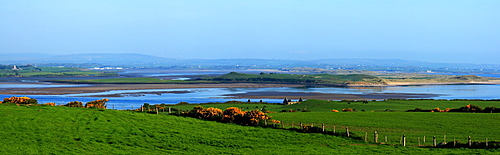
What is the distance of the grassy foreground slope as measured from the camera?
77.6ft

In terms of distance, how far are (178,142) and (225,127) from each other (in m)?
5.19

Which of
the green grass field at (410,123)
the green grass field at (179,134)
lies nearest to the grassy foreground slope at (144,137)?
the green grass field at (179,134)

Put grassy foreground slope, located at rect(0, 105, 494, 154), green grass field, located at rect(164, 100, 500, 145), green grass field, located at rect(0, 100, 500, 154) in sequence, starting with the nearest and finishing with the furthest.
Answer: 1. grassy foreground slope, located at rect(0, 105, 494, 154)
2. green grass field, located at rect(0, 100, 500, 154)
3. green grass field, located at rect(164, 100, 500, 145)

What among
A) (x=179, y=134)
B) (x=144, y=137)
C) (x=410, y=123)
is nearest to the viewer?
(x=144, y=137)

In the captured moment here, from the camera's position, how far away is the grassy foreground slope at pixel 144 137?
77.6 ft

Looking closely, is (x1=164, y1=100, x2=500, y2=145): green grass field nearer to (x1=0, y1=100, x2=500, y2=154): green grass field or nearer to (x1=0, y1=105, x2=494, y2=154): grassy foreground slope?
(x1=0, y1=100, x2=500, y2=154): green grass field

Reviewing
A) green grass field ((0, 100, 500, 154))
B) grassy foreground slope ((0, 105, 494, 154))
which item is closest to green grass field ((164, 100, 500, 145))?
green grass field ((0, 100, 500, 154))

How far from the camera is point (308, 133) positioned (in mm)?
28859

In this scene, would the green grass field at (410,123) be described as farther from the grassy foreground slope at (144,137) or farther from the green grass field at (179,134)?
the grassy foreground slope at (144,137)

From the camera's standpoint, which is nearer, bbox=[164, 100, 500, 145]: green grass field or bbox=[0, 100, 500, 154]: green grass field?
bbox=[0, 100, 500, 154]: green grass field

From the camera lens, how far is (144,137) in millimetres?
26906

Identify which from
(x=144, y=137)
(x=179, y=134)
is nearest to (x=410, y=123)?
(x=179, y=134)

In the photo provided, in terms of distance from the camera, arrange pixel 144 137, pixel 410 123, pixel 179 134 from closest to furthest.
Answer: pixel 144 137
pixel 179 134
pixel 410 123

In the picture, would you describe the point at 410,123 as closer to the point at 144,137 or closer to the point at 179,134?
the point at 179,134
